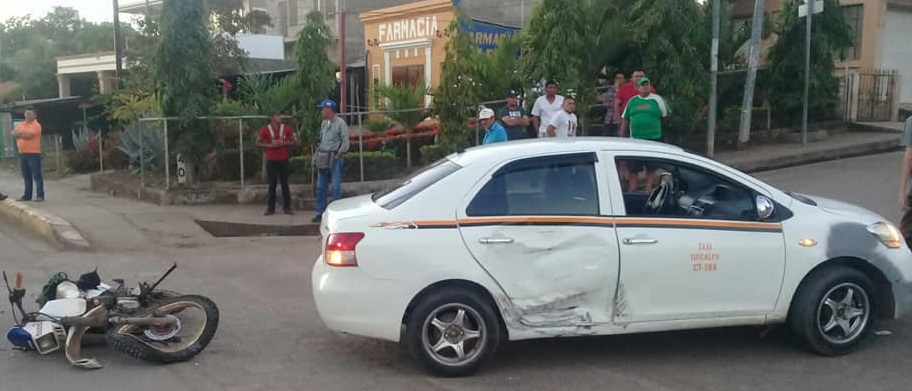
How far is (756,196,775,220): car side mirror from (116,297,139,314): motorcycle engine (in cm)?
445

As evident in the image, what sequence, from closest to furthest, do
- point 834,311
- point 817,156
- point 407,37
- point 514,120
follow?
point 834,311
point 514,120
point 817,156
point 407,37

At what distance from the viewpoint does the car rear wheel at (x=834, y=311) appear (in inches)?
229

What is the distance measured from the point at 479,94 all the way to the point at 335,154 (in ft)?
11.1

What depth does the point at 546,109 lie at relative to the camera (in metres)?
12.1

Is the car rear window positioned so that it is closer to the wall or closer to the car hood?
the car hood

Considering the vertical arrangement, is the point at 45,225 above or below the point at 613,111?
below

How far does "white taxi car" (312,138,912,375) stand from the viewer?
18.0 feet

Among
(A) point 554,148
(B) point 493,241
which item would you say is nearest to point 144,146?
(A) point 554,148

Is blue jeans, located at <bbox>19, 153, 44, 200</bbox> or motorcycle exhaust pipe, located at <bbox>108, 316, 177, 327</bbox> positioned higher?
blue jeans, located at <bbox>19, 153, 44, 200</bbox>

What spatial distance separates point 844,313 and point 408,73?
22.1m

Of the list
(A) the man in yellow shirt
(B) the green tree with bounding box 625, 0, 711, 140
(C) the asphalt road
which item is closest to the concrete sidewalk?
(A) the man in yellow shirt

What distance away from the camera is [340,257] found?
18.0 feet

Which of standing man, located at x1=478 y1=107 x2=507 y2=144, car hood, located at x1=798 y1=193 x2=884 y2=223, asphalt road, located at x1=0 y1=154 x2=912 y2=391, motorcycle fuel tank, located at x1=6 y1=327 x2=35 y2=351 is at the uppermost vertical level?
standing man, located at x1=478 y1=107 x2=507 y2=144

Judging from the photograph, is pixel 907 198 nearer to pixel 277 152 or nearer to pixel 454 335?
pixel 454 335
